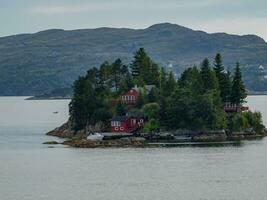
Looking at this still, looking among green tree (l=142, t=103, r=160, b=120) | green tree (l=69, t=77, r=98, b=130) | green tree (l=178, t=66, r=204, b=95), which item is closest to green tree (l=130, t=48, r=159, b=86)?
green tree (l=178, t=66, r=204, b=95)

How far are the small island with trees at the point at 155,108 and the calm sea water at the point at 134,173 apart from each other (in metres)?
11.7

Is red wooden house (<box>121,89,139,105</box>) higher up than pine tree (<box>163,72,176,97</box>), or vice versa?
pine tree (<box>163,72,176,97</box>)

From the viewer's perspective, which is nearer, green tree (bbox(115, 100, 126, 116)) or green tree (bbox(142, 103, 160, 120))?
green tree (bbox(142, 103, 160, 120))

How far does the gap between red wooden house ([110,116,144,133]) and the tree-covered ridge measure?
179cm

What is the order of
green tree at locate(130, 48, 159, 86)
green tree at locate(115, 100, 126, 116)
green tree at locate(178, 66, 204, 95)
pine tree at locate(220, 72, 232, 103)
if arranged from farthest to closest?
green tree at locate(130, 48, 159, 86)
pine tree at locate(220, 72, 232, 103)
green tree at locate(115, 100, 126, 116)
green tree at locate(178, 66, 204, 95)

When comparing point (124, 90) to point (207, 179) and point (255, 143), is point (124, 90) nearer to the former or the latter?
point (255, 143)

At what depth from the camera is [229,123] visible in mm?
145625

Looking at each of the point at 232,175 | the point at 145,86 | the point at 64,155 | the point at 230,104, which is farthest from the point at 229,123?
the point at 232,175

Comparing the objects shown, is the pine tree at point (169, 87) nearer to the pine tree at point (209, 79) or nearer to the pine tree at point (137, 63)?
the pine tree at point (209, 79)

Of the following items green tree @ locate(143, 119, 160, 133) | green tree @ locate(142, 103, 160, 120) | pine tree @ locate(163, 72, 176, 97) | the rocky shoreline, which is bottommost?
the rocky shoreline

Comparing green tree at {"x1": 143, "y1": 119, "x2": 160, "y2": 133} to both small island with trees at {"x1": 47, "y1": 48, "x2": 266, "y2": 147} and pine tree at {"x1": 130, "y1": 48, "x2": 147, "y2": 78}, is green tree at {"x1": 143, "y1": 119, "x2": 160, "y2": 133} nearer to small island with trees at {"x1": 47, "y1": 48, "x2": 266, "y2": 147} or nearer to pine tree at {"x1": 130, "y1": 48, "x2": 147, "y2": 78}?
small island with trees at {"x1": 47, "y1": 48, "x2": 266, "y2": 147}

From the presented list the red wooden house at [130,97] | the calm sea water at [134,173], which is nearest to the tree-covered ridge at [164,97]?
the red wooden house at [130,97]

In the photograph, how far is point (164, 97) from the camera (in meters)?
148

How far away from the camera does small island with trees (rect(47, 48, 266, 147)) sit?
141125mm
